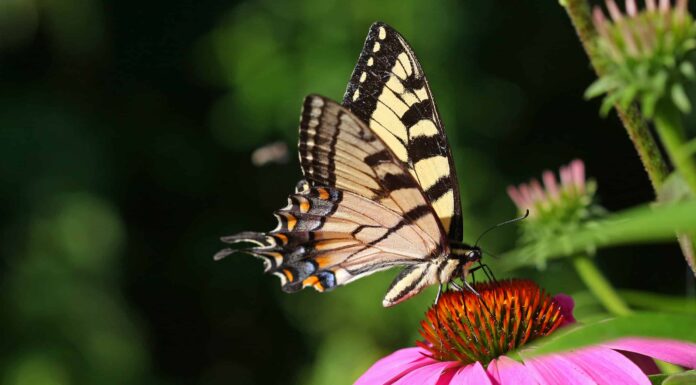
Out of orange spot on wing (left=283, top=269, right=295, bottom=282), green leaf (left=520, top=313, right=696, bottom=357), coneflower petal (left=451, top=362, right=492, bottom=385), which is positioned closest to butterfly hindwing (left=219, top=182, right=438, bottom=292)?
orange spot on wing (left=283, top=269, right=295, bottom=282)

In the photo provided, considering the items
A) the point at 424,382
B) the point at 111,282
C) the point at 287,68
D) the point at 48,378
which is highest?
the point at 287,68

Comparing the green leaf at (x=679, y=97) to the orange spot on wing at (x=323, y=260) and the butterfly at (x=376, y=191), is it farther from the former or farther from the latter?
the orange spot on wing at (x=323, y=260)

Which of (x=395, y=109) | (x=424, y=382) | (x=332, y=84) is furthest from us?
(x=332, y=84)

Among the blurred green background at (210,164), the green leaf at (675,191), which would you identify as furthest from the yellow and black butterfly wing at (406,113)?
the blurred green background at (210,164)

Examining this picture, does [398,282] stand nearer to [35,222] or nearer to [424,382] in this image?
[424,382]

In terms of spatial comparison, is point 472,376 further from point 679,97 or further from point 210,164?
point 210,164

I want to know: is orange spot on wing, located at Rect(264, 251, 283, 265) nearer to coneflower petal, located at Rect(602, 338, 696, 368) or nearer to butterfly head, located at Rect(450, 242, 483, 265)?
butterfly head, located at Rect(450, 242, 483, 265)

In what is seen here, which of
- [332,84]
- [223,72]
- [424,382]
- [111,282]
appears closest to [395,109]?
[424,382]
